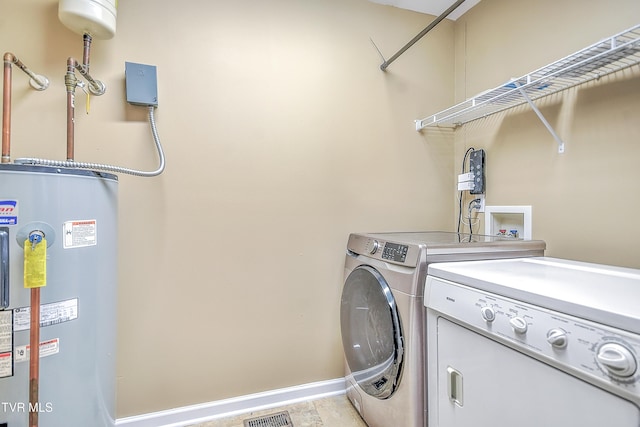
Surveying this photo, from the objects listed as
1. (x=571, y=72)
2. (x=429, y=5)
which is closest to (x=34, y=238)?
(x=571, y=72)

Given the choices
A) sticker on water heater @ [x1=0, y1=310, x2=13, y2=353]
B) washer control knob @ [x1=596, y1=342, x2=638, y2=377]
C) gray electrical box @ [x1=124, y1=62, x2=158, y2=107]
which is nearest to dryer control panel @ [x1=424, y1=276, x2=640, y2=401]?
washer control knob @ [x1=596, y1=342, x2=638, y2=377]

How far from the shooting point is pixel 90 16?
1.21 m

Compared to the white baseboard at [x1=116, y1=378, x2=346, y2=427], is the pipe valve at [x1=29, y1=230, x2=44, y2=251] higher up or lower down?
higher up

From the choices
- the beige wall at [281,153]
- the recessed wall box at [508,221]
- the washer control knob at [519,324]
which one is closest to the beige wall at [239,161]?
the beige wall at [281,153]

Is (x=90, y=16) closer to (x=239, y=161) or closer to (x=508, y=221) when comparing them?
(x=239, y=161)

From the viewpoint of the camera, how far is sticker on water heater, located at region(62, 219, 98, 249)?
3.23 feet

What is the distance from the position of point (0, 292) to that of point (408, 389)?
54.5 inches

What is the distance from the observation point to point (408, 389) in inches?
45.0

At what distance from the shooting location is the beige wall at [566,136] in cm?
118

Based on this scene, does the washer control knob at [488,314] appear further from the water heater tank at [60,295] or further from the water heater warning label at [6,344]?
the water heater warning label at [6,344]

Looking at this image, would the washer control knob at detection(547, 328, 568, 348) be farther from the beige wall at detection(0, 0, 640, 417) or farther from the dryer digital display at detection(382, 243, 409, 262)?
the beige wall at detection(0, 0, 640, 417)

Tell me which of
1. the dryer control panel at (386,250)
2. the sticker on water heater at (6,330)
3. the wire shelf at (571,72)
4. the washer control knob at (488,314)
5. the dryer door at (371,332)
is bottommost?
the dryer door at (371,332)

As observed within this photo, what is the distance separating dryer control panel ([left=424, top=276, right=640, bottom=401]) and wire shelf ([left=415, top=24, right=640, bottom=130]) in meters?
0.94

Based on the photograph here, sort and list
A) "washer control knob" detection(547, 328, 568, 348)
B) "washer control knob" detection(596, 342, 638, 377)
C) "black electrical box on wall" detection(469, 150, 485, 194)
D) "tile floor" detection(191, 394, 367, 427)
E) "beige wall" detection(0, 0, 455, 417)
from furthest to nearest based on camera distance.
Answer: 1. "black electrical box on wall" detection(469, 150, 485, 194)
2. "tile floor" detection(191, 394, 367, 427)
3. "beige wall" detection(0, 0, 455, 417)
4. "washer control knob" detection(547, 328, 568, 348)
5. "washer control knob" detection(596, 342, 638, 377)
